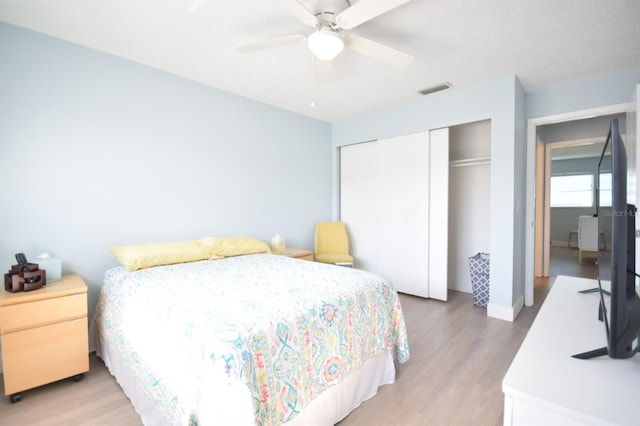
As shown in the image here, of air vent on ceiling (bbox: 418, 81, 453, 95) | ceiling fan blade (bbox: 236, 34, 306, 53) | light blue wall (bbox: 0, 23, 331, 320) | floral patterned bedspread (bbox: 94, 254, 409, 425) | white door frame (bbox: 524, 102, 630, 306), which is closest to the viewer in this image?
floral patterned bedspread (bbox: 94, 254, 409, 425)

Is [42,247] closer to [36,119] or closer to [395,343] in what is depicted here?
[36,119]

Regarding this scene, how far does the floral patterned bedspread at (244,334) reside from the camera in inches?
48.4

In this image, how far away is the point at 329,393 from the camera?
164cm

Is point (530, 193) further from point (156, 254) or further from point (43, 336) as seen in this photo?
point (43, 336)

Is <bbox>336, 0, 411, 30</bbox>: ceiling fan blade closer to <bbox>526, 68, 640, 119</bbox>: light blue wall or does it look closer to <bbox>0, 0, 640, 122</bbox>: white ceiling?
<bbox>0, 0, 640, 122</bbox>: white ceiling

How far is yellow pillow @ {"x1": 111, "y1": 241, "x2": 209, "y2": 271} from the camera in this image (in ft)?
7.87

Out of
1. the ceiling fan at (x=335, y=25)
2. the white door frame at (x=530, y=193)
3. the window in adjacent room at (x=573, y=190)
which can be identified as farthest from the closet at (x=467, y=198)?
the window in adjacent room at (x=573, y=190)

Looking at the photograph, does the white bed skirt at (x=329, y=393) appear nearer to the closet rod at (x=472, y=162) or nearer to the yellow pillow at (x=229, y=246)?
the yellow pillow at (x=229, y=246)

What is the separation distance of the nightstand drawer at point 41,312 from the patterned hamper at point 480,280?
3.82m

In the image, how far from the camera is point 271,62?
275 cm

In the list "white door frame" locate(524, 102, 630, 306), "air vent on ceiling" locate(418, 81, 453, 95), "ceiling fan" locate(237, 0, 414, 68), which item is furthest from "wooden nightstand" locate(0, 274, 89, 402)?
"white door frame" locate(524, 102, 630, 306)

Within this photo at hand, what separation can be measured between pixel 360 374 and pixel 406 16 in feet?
7.86

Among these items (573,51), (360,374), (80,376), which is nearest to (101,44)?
(80,376)

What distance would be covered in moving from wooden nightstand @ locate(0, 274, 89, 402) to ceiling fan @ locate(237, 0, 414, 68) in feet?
6.86
